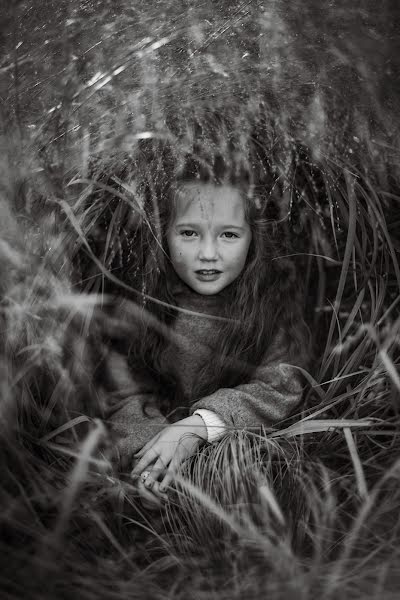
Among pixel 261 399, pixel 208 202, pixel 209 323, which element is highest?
pixel 208 202

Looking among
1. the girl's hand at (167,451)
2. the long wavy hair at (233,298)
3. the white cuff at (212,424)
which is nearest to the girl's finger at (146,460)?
the girl's hand at (167,451)

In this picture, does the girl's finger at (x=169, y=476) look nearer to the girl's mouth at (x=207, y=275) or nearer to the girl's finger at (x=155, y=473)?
the girl's finger at (x=155, y=473)

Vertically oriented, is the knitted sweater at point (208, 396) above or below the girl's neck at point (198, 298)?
below

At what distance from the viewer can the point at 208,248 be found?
112 cm

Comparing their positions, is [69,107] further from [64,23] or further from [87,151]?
[64,23]

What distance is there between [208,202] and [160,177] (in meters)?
0.12

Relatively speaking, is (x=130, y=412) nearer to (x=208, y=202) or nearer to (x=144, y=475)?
(x=144, y=475)

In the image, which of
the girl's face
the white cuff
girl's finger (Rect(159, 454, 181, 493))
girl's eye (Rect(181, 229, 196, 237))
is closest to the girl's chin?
the girl's face

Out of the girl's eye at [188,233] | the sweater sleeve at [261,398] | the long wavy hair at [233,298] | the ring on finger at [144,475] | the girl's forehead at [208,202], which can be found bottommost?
the sweater sleeve at [261,398]

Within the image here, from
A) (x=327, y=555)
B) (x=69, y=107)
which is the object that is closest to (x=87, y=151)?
(x=69, y=107)

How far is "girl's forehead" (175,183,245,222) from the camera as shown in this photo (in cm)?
112

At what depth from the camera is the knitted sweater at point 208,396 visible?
114 cm

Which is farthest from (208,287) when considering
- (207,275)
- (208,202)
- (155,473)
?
(155,473)

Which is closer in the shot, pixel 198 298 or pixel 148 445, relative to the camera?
pixel 148 445
